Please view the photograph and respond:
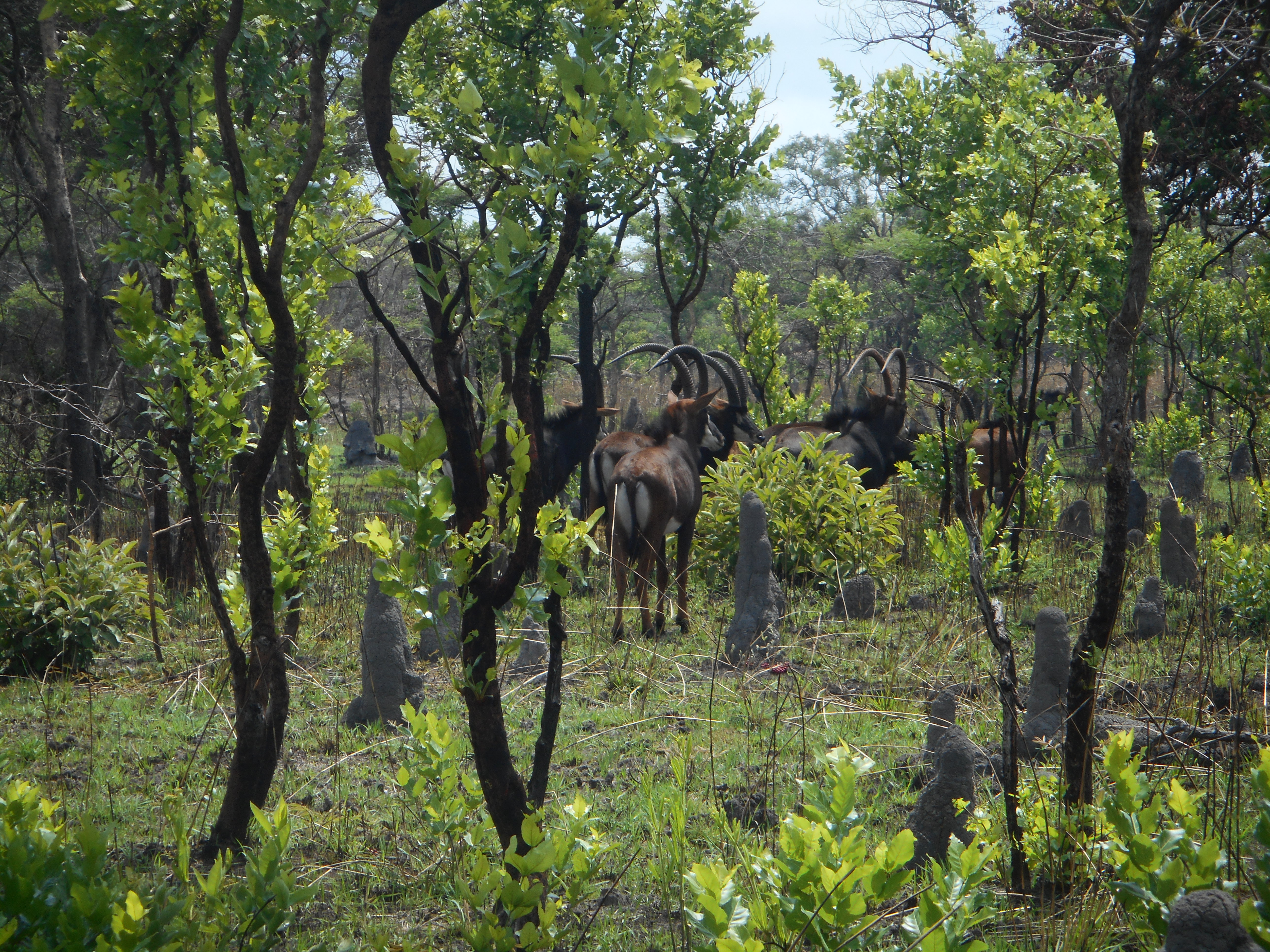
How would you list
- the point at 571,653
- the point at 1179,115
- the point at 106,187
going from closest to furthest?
the point at 571,653 < the point at 1179,115 < the point at 106,187

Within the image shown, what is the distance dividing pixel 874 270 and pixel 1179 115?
28.8m

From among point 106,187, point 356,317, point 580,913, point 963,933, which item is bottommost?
point 580,913

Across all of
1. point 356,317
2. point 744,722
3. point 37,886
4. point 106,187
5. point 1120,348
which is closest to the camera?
point 37,886

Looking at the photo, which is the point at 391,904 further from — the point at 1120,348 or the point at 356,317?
the point at 356,317

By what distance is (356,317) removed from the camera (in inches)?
1346

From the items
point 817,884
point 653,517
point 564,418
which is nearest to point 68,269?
point 564,418

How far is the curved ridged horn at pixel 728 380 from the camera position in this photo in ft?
35.6

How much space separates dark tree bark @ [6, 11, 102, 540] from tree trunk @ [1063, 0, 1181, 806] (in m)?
7.65

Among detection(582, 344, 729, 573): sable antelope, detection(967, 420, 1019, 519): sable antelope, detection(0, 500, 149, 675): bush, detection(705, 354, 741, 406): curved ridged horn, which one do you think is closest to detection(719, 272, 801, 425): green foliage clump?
detection(705, 354, 741, 406): curved ridged horn

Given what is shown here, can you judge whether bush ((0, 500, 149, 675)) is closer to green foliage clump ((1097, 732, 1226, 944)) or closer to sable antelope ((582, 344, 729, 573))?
sable antelope ((582, 344, 729, 573))

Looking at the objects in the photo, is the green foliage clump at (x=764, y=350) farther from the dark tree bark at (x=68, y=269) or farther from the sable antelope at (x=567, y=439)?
the dark tree bark at (x=68, y=269)

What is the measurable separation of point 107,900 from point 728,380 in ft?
30.6

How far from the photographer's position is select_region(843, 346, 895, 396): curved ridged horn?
1034 centimetres

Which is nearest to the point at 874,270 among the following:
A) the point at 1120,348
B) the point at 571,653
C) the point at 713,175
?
the point at 713,175
